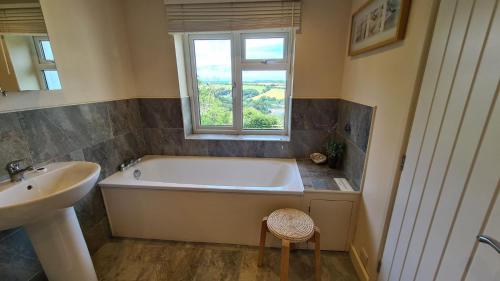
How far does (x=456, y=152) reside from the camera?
768 millimetres

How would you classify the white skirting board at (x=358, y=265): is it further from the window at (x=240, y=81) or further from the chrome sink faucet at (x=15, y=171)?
the chrome sink faucet at (x=15, y=171)

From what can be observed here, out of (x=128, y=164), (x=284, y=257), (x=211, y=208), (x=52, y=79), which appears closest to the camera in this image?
(x=284, y=257)

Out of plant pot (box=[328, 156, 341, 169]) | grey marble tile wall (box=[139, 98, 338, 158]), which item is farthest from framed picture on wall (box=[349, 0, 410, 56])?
plant pot (box=[328, 156, 341, 169])

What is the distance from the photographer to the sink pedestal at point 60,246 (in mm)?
1147

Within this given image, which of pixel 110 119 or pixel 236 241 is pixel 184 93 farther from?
pixel 236 241

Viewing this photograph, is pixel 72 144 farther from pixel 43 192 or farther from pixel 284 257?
pixel 284 257

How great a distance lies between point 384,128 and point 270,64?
54.4 inches

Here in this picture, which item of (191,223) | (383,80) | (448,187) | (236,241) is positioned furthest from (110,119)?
(448,187)

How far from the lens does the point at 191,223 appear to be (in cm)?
181

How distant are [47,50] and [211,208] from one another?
1.57m

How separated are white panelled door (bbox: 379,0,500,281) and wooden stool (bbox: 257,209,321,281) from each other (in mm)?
497

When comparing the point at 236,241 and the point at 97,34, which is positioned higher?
the point at 97,34

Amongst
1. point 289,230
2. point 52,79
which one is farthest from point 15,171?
point 289,230

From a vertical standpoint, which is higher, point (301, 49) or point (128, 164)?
point (301, 49)
